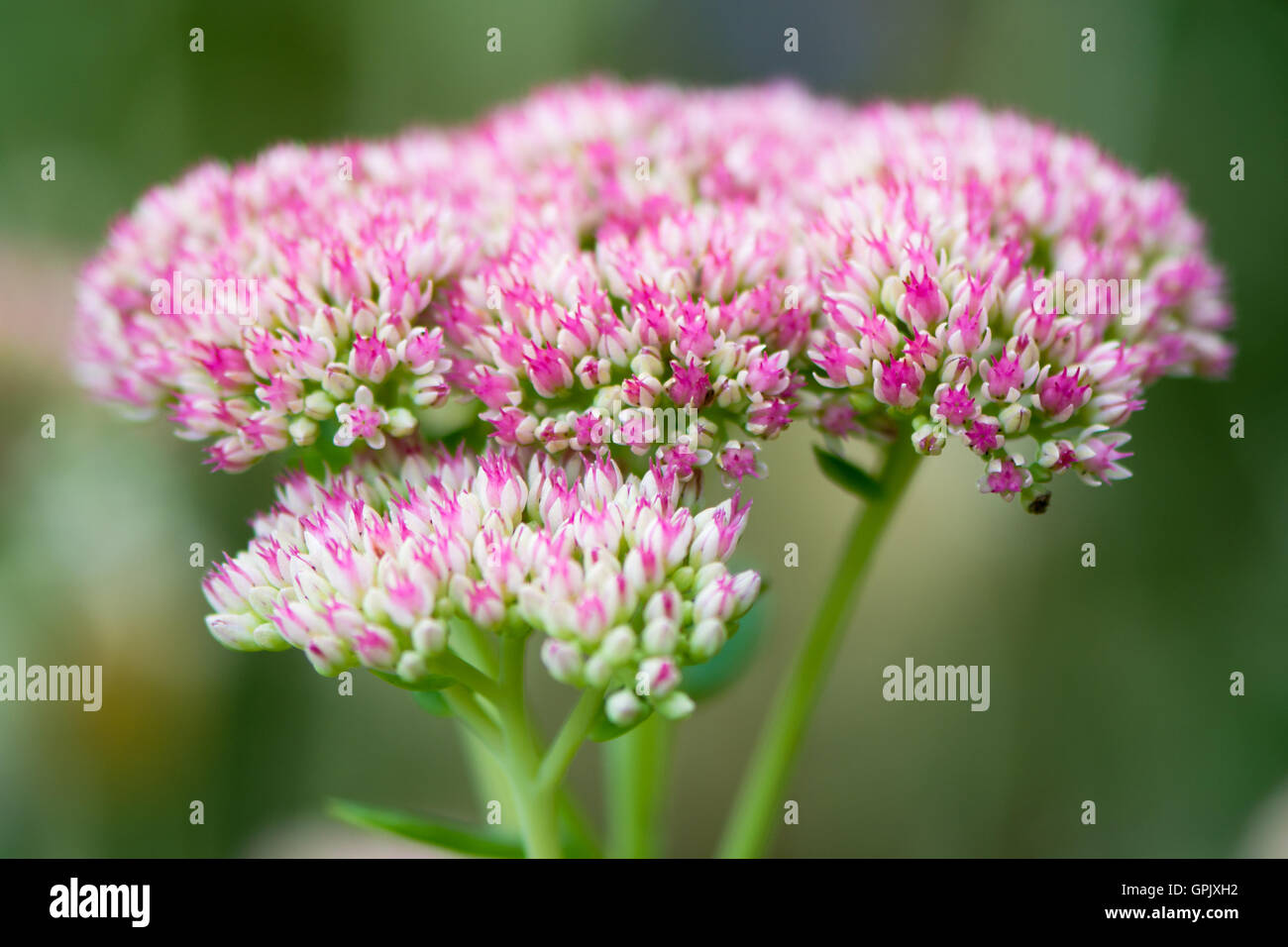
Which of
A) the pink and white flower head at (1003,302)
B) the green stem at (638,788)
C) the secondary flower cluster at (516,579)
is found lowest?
the green stem at (638,788)

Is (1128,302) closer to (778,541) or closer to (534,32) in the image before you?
(778,541)

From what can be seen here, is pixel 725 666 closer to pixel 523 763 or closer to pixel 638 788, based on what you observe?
pixel 638 788

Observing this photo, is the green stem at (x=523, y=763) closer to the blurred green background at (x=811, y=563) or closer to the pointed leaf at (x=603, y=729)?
the pointed leaf at (x=603, y=729)

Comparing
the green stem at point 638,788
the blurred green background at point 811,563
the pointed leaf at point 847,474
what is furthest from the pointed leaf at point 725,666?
the blurred green background at point 811,563

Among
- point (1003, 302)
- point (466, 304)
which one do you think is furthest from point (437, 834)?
→ point (1003, 302)

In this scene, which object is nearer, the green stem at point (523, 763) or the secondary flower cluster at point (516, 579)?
the secondary flower cluster at point (516, 579)

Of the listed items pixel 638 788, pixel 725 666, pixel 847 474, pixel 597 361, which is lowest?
pixel 638 788

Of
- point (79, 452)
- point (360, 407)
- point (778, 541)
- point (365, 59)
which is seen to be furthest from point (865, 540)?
point (365, 59)

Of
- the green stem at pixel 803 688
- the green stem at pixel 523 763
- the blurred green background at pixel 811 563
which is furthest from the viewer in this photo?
the blurred green background at pixel 811 563
